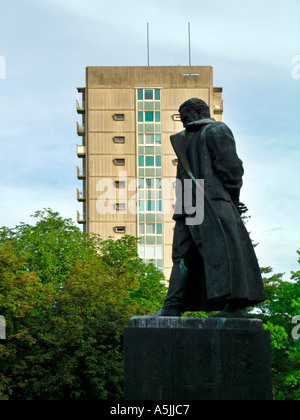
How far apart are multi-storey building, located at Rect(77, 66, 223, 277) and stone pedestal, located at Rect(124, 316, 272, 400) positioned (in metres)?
57.0

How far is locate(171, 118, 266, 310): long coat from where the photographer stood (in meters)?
9.46

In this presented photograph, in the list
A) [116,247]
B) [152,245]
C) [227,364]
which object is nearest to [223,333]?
[227,364]

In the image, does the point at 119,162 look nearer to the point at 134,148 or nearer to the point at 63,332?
the point at 134,148

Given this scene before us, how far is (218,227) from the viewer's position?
9586mm

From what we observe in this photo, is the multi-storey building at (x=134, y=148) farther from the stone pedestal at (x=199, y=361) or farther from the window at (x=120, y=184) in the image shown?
the stone pedestal at (x=199, y=361)

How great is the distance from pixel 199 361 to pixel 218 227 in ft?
5.79

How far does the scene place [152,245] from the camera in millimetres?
67000

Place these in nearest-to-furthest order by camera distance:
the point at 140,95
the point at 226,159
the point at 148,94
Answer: the point at 226,159 → the point at 140,95 → the point at 148,94

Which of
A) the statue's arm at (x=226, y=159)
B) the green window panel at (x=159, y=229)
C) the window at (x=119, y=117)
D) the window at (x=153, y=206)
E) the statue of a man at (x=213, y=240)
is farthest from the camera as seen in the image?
the window at (x=119, y=117)

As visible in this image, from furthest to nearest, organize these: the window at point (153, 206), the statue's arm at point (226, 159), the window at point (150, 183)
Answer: the window at point (150, 183)
the window at point (153, 206)
the statue's arm at point (226, 159)

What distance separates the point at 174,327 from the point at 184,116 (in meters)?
3.18

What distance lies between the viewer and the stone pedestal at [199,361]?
8852 millimetres

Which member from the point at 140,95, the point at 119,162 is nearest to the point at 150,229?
the point at 119,162

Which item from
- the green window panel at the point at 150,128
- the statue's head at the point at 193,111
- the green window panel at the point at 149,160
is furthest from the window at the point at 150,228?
the statue's head at the point at 193,111
